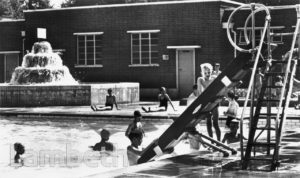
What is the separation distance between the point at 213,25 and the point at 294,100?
28.4 ft

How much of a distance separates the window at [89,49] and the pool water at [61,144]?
1272 cm

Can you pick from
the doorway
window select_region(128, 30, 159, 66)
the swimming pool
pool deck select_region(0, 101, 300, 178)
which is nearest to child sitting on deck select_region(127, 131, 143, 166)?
the swimming pool

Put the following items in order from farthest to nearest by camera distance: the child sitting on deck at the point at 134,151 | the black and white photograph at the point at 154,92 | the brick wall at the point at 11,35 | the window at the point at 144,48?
the brick wall at the point at 11,35
the window at the point at 144,48
the child sitting on deck at the point at 134,151
the black and white photograph at the point at 154,92

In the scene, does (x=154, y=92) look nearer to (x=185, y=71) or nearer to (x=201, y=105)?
(x=185, y=71)

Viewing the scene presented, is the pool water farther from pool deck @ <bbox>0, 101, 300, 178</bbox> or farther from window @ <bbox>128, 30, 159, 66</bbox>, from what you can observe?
window @ <bbox>128, 30, 159, 66</bbox>

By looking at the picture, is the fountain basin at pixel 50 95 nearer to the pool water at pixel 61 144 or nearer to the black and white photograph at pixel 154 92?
the black and white photograph at pixel 154 92

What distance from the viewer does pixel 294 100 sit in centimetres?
2298

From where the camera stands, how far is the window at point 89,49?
3362cm

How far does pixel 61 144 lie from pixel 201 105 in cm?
525

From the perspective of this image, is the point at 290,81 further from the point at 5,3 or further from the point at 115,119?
the point at 5,3

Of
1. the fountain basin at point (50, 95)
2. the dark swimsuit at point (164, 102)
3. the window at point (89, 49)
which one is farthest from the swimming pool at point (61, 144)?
the window at point (89, 49)

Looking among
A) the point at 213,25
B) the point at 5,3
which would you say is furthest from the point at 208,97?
the point at 5,3

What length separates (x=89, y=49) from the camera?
33.8 metres

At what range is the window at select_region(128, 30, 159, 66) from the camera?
105 ft
